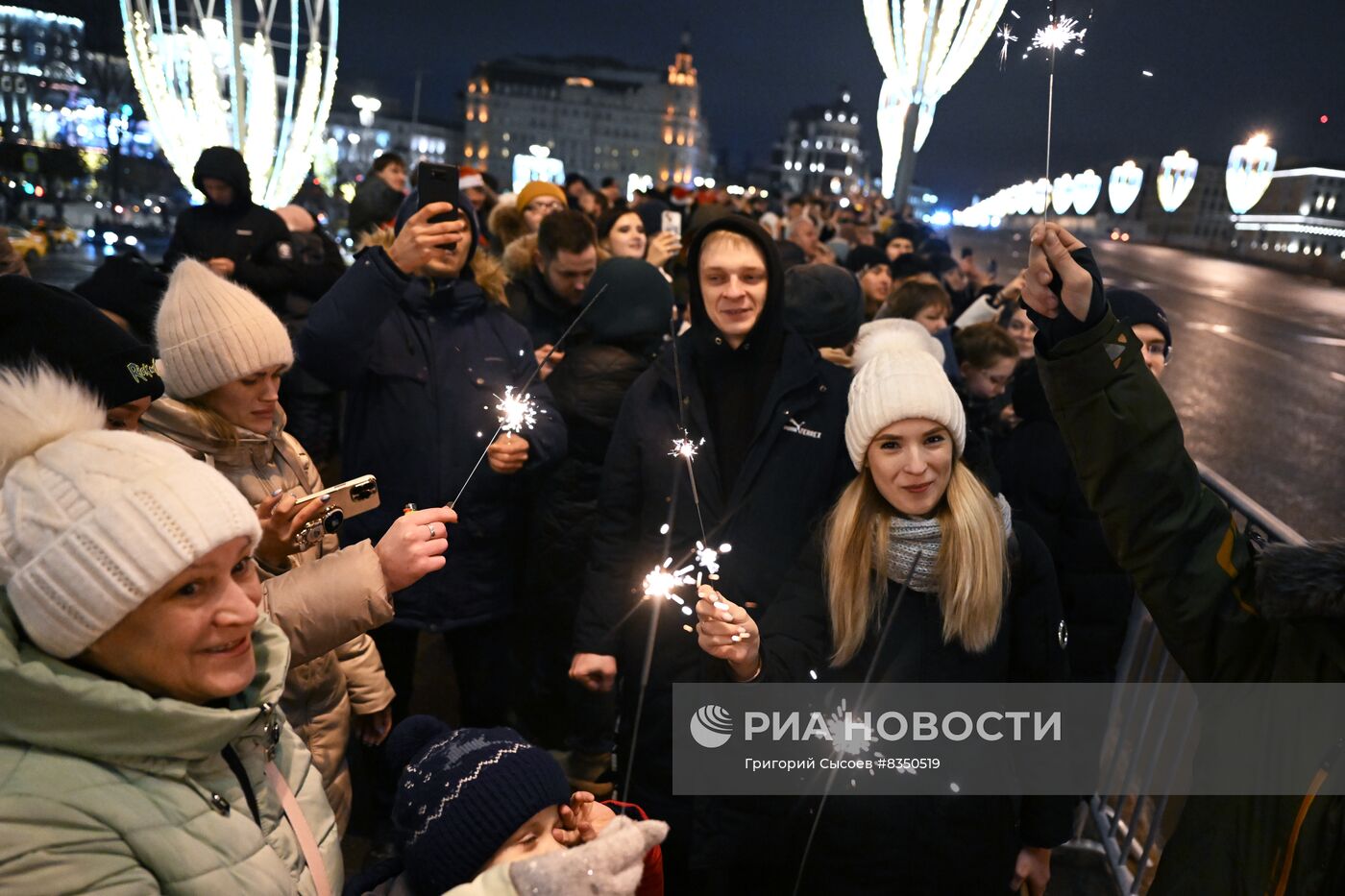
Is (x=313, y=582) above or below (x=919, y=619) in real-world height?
above

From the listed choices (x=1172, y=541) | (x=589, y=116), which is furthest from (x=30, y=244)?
(x=589, y=116)

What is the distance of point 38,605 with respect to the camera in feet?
4.05

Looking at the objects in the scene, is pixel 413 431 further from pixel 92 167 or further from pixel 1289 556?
pixel 92 167

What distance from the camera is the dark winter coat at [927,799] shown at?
2271 mm

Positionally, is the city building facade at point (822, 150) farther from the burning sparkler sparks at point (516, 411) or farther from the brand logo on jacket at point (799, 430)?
the brand logo on jacket at point (799, 430)

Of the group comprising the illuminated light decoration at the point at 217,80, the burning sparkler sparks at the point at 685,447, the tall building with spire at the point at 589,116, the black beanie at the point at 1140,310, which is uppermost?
the tall building with spire at the point at 589,116

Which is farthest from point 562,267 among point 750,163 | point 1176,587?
point 750,163

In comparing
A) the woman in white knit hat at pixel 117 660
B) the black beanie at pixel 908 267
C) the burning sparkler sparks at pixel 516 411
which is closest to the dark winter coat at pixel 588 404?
the burning sparkler sparks at pixel 516 411

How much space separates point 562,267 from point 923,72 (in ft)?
37.9

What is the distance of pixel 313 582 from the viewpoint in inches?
80.3

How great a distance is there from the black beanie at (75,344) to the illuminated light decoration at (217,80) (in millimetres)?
11527

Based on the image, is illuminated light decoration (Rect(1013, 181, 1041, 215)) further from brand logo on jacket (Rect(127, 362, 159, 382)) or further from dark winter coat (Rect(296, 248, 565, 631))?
brand logo on jacket (Rect(127, 362, 159, 382))

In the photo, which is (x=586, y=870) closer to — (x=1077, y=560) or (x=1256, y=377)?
(x=1077, y=560)

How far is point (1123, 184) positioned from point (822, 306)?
211 centimetres
